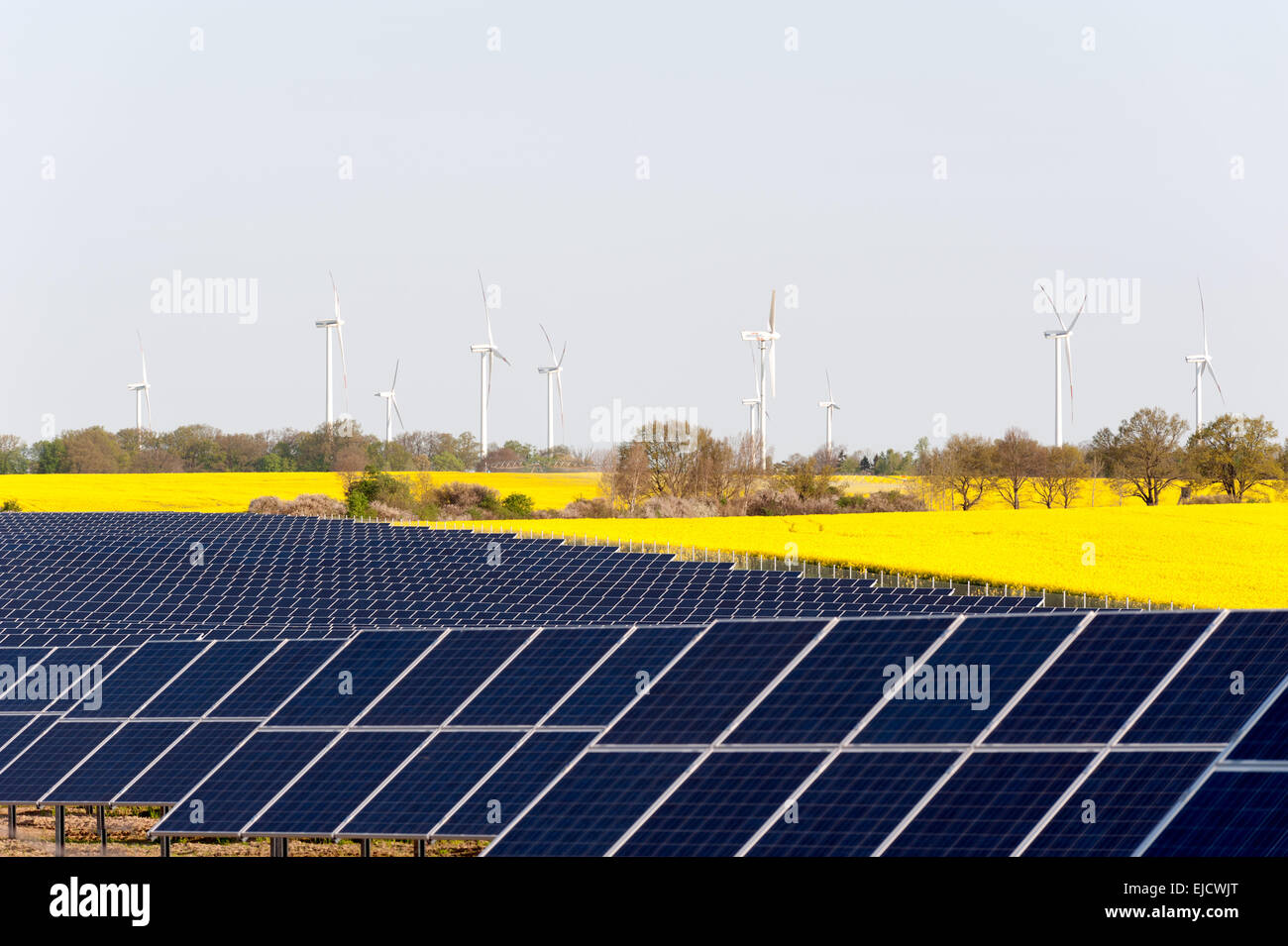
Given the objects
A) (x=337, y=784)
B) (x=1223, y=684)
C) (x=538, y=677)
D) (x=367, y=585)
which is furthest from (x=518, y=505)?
(x=1223, y=684)

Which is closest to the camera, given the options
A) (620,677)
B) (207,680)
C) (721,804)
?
(721,804)

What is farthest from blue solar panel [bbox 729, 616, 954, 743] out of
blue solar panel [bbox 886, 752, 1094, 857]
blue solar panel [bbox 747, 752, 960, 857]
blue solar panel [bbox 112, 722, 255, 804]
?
blue solar panel [bbox 112, 722, 255, 804]

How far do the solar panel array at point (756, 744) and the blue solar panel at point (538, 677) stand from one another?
0.06 meters

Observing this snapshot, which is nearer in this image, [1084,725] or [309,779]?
[1084,725]

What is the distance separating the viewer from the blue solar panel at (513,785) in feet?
83.0

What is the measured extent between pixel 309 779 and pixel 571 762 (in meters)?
5.48

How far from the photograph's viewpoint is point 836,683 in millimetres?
25500

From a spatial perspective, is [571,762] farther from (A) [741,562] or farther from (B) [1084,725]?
(A) [741,562]

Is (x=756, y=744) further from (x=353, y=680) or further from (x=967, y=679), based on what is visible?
(x=353, y=680)

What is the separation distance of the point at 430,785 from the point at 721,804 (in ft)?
19.7

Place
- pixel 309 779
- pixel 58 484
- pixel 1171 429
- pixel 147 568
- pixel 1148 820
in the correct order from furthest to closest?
pixel 58 484 → pixel 1171 429 → pixel 147 568 → pixel 309 779 → pixel 1148 820

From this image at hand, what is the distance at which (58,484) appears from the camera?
6570 inches

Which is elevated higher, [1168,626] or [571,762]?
[1168,626]
